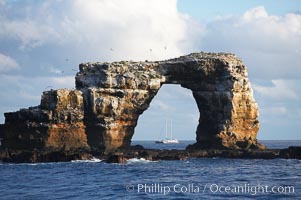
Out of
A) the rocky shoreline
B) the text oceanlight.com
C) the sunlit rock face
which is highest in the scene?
the sunlit rock face

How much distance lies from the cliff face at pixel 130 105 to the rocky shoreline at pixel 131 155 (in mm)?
3108

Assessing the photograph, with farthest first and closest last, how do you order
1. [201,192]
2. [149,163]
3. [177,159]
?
[177,159], [149,163], [201,192]

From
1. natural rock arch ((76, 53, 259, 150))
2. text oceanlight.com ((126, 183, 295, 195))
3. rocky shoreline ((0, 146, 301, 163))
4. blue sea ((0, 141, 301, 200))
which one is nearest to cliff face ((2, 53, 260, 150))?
natural rock arch ((76, 53, 259, 150))

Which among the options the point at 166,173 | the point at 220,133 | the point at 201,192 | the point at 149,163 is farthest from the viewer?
the point at 220,133

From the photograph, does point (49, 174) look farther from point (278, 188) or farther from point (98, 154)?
point (278, 188)

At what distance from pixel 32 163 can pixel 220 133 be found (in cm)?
2770

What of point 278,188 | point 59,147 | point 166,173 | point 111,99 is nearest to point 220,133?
point 111,99

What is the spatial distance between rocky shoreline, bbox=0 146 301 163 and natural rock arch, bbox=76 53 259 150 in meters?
3.56

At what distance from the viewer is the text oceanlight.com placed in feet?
166

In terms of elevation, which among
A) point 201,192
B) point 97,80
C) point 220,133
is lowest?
point 201,192

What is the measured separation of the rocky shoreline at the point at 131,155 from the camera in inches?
3142

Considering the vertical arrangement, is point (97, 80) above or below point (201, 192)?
above

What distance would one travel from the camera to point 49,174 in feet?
214

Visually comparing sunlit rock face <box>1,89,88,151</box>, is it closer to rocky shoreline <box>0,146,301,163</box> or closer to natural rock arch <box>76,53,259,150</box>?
rocky shoreline <box>0,146,301,163</box>
